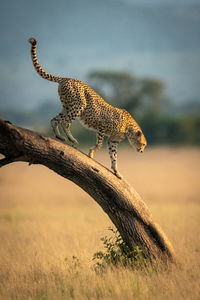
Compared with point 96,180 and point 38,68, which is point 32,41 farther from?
point 96,180

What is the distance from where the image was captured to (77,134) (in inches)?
1330

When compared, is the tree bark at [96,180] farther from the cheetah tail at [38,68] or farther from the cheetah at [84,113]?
the cheetah tail at [38,68]

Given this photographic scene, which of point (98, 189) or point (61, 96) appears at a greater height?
point (61, 96)

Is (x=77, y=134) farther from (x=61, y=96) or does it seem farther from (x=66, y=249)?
(x=61, y=96)

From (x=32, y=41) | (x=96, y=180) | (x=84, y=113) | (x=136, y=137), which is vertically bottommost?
(x=96, y=180)

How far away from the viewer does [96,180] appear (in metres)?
5.40

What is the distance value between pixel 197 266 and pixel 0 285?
290 cm

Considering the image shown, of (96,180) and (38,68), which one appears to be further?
(38,68)

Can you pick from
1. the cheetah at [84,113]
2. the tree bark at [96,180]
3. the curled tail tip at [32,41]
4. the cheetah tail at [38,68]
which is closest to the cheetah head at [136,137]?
the cheetah at [84,113]

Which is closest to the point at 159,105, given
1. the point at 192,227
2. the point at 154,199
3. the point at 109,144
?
the point at 154,199

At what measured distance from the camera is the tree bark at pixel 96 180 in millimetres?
5012

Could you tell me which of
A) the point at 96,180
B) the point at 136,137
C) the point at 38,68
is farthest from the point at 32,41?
the point at 136,137

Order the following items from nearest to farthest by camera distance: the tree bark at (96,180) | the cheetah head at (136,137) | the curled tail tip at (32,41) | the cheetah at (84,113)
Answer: the tree bark at (96,180), the curled tail tip at (32,41), the cheetah at (84,113), the cheetah head at (136,137)

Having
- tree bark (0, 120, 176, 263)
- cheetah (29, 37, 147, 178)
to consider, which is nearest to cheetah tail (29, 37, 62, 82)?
cheetah (29, 37, 147, 178)
